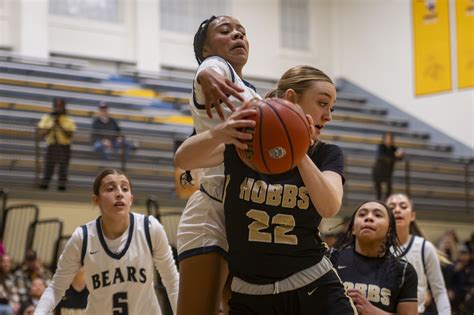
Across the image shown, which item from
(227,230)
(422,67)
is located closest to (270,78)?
(422,67)

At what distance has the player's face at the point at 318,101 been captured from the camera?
11.9 feet

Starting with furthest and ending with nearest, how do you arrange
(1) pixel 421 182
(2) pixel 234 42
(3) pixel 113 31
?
(3) pixel 113 31
(1) pixel 421 182
(2) pixel 234 42

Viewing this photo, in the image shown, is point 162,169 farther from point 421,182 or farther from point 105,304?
point 105,304

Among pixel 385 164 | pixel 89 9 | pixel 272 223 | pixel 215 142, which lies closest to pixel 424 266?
pixel 272 223

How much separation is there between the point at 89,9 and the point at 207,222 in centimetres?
1548

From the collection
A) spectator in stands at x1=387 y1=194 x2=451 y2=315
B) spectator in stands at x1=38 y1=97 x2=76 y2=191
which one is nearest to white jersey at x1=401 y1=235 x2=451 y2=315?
spectator in stands at x1=387 y1=194 x2=451 y2=315

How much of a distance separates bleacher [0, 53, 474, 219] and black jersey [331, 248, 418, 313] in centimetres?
813

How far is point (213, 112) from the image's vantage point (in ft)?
12.5

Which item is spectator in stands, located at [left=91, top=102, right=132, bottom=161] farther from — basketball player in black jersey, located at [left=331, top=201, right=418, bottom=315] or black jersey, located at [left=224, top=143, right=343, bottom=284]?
black jersey, located at [left=224, top=143, right=343, bottom=284]

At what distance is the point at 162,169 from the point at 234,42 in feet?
34.5

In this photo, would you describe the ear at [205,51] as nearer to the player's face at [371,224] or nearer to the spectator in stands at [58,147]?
the player's face at [371,224]

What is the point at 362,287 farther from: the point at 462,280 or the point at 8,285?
the point at 462,280

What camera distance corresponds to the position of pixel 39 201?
12.6 metres

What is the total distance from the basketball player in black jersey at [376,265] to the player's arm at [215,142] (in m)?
1.69
